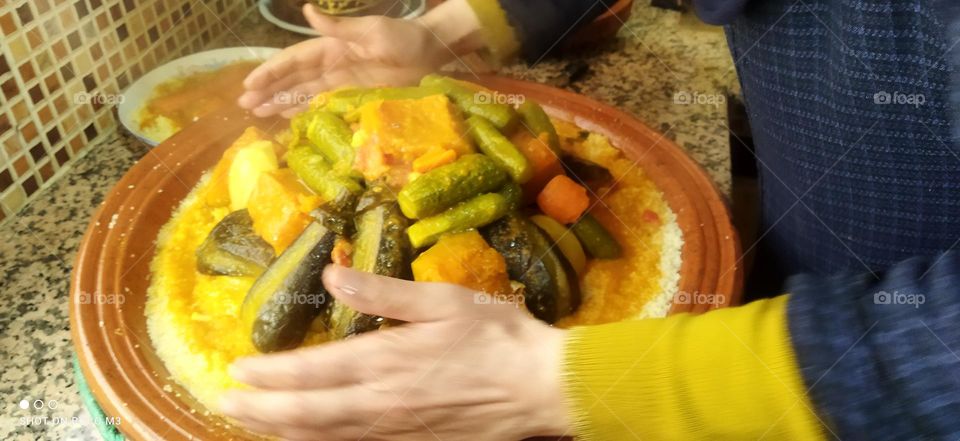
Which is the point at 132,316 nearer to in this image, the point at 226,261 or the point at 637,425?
the point at 226,261

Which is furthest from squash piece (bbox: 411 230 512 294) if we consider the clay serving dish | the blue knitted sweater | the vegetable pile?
the blue knitted sweater

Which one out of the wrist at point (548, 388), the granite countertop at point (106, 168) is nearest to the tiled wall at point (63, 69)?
the granite countertop at point (106, 168)

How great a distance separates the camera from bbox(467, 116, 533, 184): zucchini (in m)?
0.93

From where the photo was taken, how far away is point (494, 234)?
0.90 m

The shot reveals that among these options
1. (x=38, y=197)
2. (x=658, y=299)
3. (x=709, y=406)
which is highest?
(x=709, y=406)

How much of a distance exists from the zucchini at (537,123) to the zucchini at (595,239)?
0.11 metres

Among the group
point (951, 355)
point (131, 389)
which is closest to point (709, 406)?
point (951, 355)

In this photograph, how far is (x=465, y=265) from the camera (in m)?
0.84

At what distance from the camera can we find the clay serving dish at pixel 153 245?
2.53 feet

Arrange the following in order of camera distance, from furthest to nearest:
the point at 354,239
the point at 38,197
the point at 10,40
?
the point at 38,197 < the point at 10,40 < the point at 354,239

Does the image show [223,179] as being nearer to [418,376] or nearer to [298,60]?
[298,60]

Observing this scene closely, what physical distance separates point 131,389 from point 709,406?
22.3 inches

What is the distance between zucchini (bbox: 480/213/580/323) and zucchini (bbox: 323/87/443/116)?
230 mm

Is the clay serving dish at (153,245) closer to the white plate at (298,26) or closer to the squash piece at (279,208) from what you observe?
the squash piece at (279,208)
